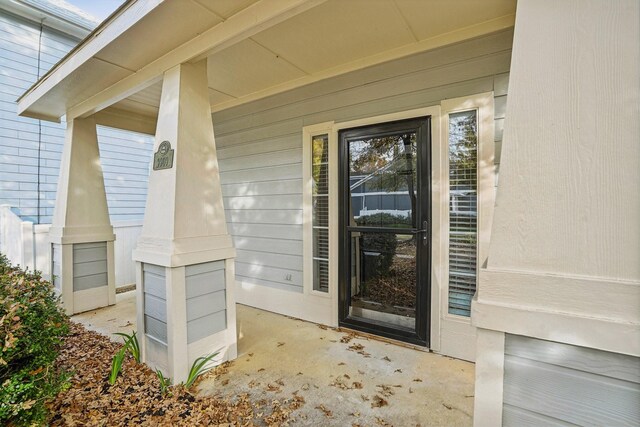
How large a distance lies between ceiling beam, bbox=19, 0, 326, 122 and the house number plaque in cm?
68

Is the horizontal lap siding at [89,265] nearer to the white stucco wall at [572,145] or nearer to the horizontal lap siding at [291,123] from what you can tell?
the horizontal lap siding at [291,123]

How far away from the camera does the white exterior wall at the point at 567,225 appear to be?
920mm

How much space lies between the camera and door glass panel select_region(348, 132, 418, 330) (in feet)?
9.52

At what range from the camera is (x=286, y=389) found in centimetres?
225

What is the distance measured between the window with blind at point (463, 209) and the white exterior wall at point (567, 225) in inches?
62.6

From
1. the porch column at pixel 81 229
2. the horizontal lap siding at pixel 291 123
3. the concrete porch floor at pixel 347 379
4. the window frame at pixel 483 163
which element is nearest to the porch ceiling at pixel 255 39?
the horizontal lap siding at pixel 291 123

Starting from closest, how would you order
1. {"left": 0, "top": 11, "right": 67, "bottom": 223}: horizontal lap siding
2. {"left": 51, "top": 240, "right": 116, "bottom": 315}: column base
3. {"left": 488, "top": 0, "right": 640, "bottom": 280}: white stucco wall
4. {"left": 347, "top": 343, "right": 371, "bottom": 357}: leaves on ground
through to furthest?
{"left": 488, "top": 0, "right": 640, "bottom": 280}: white stucco wall, {"left": 347, "top": 343, "right": 371, "bottom": 357}: leaves on ground, {"left": 51, "top": 240, "right": 116, "bottom": 315}: column base, {"left": 0, "top": 11, "right": 67, "bottom": 223}: horizontal lap siding

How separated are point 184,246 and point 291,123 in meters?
2.03

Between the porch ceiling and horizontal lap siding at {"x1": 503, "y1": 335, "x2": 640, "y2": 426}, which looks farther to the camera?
the porch ceiling

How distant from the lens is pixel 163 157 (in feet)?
8.02

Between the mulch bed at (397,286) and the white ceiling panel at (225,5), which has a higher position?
the white ceiling panel at (225,5)

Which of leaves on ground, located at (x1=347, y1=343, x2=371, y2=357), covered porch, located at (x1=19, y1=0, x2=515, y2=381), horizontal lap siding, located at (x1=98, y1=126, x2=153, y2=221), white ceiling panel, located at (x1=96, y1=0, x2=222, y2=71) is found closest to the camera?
white ceiling panel, located at (x1=96, y1=0, x2=222, y2=71)

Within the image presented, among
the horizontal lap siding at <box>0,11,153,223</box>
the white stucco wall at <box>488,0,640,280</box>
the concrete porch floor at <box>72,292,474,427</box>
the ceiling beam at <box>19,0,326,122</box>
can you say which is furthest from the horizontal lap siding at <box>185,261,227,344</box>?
the horizontal lap siding at <box>0,11,153,223</box>

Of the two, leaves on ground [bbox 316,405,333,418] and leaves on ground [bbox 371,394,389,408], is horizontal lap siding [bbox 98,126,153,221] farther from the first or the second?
leaves on ground [bbox 371,394,389,408]
